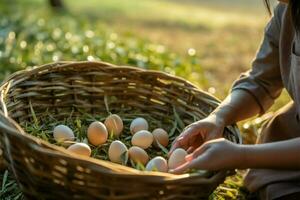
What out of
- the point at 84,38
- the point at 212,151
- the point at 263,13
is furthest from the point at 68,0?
the point at 212,151

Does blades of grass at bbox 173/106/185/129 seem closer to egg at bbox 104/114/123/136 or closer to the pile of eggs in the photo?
the pile of eggs

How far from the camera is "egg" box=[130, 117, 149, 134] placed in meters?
1.86

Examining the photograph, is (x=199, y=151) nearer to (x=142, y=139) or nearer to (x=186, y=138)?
(x=186, y=138)

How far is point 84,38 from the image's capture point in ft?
10.7

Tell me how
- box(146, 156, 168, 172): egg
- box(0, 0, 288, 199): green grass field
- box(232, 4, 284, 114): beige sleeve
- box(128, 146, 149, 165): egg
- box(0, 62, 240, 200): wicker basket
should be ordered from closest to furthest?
box(0, 62, 240, 200): wicker basket
box(146, 156, 168, 172): egg
box(128, 146, 149, 165): egg
box(232, 4, 284, 114): beige sleeve
box(0, 0, 288, 199): green grass field

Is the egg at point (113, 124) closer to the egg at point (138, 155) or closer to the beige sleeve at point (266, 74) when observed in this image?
the egg at point (138, 155)

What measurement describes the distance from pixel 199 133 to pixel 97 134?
0.96 ft

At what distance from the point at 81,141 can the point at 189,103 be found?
37cm

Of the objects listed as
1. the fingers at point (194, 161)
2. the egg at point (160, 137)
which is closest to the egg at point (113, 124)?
the egg at point (160, 137)

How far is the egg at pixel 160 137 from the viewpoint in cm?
182

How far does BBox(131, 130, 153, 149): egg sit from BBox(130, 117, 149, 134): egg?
0.27ft

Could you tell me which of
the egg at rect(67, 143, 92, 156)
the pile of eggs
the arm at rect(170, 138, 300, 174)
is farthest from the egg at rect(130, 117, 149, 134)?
the arm at rect(170, 138, 300, 174)

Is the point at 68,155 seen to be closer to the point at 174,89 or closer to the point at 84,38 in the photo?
the point at 174,89

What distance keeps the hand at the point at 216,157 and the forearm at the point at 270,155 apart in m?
0.02
